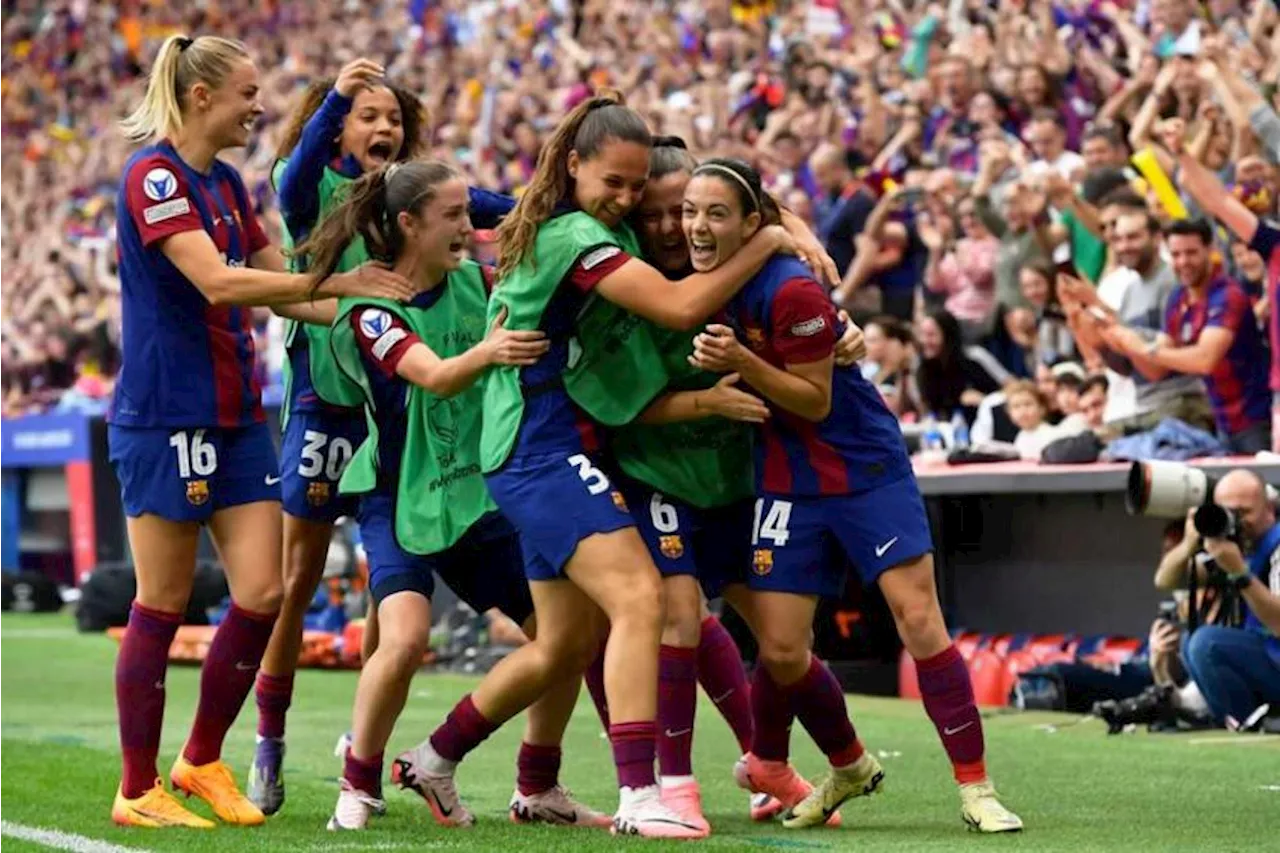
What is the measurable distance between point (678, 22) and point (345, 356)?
15.9 m

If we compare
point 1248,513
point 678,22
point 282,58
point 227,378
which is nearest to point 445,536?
point 227,378

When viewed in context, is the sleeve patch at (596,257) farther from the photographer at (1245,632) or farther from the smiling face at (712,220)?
the photographer at (1245,632)

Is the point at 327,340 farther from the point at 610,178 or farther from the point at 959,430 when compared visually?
the point at 959,430

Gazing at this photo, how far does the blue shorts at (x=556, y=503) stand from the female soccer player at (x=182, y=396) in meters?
0.66

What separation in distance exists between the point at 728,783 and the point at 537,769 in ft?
4.82

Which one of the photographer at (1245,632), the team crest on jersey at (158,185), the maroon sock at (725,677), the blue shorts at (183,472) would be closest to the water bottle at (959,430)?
the photographer at (1245,632)

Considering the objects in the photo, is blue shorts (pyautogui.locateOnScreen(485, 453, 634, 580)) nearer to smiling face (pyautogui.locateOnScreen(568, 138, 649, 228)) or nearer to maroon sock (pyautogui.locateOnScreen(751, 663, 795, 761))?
smiling face (pyautogui.locateOnScreen(568, 138, 649, 228))

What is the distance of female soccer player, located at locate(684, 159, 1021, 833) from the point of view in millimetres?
6375

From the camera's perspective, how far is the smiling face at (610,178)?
250 inches

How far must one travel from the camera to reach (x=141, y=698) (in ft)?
22.2

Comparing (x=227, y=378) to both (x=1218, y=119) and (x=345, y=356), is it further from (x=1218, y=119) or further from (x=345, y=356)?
(x=1218, y=119)

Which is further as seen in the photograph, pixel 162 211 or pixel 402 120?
pixel 402 120

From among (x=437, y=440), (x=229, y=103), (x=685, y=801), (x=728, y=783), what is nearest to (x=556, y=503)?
(x=437, y=440)

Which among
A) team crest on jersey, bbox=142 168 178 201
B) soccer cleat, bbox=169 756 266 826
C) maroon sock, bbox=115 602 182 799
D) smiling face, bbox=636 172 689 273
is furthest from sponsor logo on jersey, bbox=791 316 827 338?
soccer cleat, bbox=169 756 266 826
